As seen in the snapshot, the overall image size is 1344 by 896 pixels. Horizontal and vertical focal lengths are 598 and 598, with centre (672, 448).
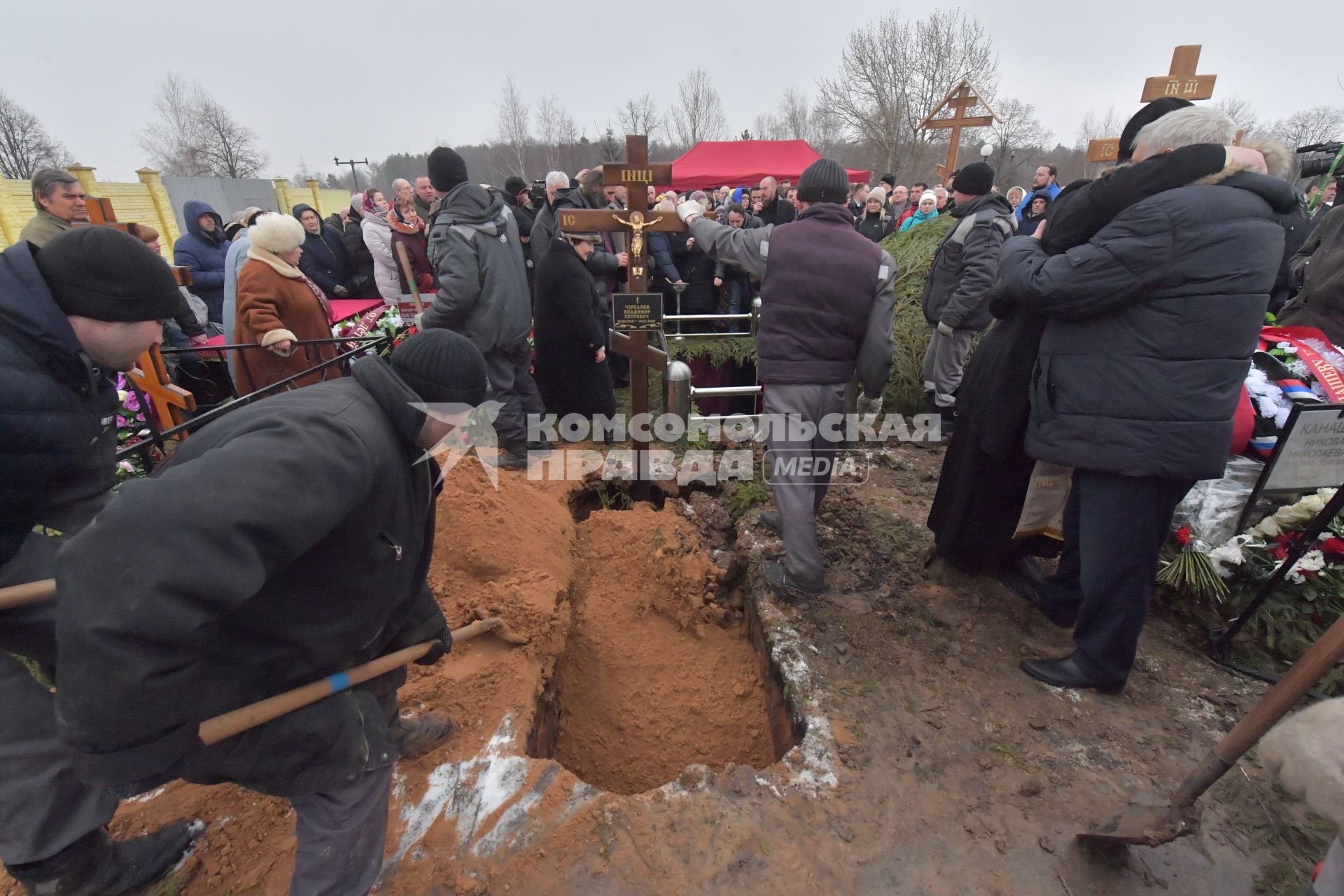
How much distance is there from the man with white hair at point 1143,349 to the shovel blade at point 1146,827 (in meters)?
0.74

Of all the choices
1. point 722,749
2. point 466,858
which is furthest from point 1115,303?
point 466,858

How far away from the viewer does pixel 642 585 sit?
3775 millimetres

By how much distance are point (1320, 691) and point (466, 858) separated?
137 inches

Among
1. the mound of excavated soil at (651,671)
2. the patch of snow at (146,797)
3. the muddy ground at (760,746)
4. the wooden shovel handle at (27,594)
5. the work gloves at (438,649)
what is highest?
the wooden shovel handle at (27,594)

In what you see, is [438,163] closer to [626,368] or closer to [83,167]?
[626,368]

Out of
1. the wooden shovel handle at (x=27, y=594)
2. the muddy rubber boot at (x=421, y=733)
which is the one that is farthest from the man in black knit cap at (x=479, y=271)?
the wooden shovel handle at (x=27, y=594)

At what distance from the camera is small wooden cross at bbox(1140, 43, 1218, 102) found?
4430 millimetres

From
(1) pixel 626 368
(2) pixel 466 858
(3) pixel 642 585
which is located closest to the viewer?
(2) pixel 466 858

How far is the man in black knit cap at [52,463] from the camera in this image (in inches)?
59.9

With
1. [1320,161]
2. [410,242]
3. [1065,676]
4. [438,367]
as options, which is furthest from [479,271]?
[1320,161]

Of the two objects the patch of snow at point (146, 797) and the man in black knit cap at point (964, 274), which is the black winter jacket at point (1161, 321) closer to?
the man in black knit cap at point (964, 274)

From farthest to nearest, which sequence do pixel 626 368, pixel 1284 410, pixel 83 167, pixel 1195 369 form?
pixel 83 167
pixel 626 368
pixel 1284 410
pixel 1195 369

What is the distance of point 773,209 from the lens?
297 inches

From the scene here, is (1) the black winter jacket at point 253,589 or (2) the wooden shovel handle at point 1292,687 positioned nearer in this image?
(1) the black winter jacket at point 253,589
